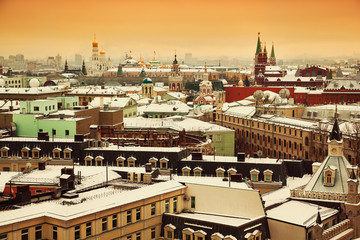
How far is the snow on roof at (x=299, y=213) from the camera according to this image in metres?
30.5

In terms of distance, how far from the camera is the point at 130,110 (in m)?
85.7

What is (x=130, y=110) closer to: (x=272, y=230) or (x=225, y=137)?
(x=225, y=137)

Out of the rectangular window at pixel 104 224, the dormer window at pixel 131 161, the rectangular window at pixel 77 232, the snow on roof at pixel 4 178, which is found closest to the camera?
the rectangular window at pixel 77 232

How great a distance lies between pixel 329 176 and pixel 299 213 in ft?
14.0

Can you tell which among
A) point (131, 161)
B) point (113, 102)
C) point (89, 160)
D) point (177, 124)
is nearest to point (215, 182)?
point (131, 161)

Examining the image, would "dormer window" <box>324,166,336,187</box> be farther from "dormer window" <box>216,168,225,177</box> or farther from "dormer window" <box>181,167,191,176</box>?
"dormer window" <box>181,167,191,176</box>

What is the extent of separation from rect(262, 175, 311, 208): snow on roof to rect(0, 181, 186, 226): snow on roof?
6.21 meters

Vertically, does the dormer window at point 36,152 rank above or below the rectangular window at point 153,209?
above

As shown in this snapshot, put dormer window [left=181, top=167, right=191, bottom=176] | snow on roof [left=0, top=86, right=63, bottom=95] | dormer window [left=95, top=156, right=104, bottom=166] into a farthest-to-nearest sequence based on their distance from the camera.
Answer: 1. snow on roof [left=0, top=86, right=63, bottom=95]
2. dormer window [left=95, top=156, right=104, bottom=166]
3. dormer window [left=181, top=167, right=191, bottom=176]

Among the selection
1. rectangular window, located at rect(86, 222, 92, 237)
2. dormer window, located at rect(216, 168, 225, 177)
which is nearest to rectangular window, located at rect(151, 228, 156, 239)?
rectangular window, located at rect(86, 222, 92, 237)

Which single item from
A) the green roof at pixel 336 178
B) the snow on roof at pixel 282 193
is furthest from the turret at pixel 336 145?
the snow on roof at pixel 282 193

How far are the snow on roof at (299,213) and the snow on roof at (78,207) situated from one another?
5693 mm

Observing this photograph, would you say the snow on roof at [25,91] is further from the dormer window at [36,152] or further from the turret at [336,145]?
the turret at [336,145]

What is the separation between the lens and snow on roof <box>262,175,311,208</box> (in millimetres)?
34125
